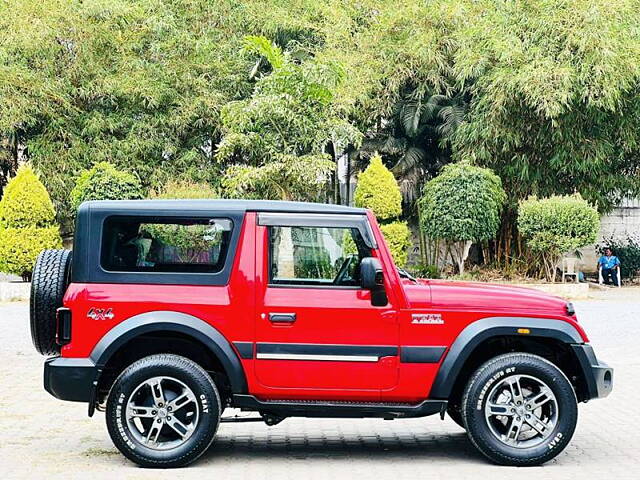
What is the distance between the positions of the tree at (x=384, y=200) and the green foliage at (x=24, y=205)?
753 centimetres

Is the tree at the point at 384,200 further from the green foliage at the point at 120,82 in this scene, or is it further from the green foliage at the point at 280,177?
the green foliage at the point at 120,82

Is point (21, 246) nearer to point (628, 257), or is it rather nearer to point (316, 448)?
point (628, 257)

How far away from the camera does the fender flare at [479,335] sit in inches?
306

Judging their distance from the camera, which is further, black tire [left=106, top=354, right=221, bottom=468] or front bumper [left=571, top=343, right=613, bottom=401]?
front bumper [left=571, top=343, right=613, bottom=401]

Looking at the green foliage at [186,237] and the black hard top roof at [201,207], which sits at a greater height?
the black hard top roof at [201,207]

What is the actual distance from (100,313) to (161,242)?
2.15 feet

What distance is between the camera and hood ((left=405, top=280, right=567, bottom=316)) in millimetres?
7863

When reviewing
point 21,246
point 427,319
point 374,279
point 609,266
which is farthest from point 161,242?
point 609,266

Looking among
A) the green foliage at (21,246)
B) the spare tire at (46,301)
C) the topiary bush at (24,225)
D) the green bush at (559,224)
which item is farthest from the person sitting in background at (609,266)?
the spare tire at (46,301)

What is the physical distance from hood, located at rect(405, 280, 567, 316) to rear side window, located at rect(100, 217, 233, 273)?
54.5 inches

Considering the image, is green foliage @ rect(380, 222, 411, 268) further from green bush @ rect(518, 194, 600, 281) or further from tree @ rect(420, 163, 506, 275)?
green bush @ rect(518, 194, 600, 281)

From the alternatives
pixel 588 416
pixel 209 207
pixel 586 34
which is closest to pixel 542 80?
pixel 586 34

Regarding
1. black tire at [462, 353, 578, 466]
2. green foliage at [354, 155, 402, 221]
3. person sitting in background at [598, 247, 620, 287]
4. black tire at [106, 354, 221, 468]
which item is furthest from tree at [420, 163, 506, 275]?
black tire at [106, 354, 221, 468]

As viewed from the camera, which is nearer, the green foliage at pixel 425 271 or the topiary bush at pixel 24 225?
the topiary bush at pixel 24 225
